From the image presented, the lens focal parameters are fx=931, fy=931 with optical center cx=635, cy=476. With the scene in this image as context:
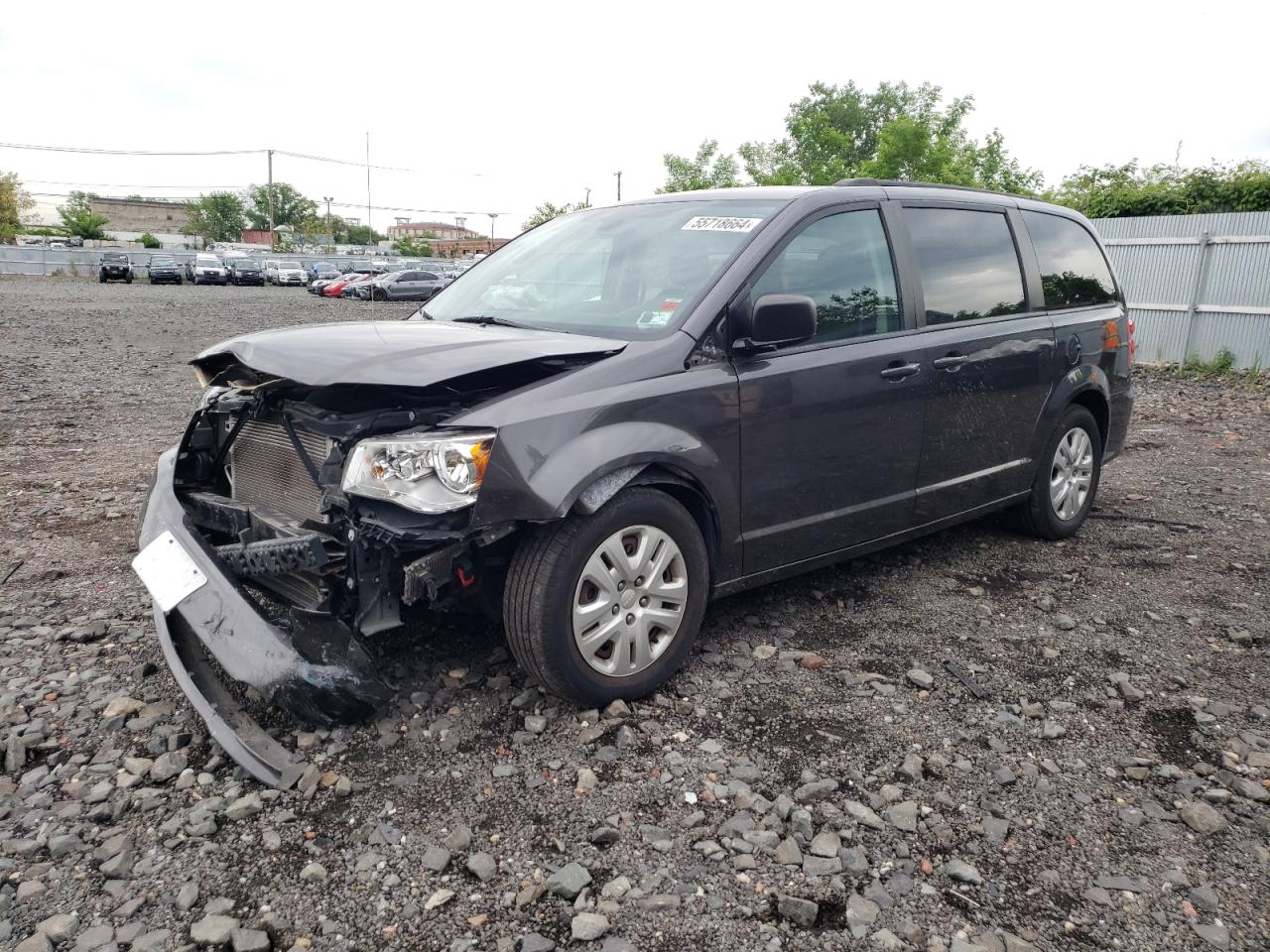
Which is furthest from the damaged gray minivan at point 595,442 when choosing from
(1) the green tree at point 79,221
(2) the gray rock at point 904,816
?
(1) the green tree at point 79,221

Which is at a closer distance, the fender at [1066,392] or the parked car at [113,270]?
the fender at [1066,392]

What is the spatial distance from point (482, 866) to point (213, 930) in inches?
25.6

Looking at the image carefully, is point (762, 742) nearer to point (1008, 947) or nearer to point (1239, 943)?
point (1008, 947)

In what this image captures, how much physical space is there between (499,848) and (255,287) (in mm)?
47590

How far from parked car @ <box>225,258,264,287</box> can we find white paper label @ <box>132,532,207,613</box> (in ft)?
153

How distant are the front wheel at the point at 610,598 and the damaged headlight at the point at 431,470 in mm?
336

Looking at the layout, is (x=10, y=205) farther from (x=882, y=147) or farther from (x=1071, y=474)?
(x=1071, y=474)

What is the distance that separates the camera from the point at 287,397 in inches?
Result: 129

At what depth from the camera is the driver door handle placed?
3.94 meters

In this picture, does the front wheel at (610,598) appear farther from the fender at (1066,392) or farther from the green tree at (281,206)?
the green tree at (281,206)

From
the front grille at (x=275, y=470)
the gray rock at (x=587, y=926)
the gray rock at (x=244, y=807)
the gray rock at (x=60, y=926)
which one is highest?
the front grille at (x=275, y=470)

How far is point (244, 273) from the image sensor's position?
46.2 m

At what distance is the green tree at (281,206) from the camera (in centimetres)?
10800

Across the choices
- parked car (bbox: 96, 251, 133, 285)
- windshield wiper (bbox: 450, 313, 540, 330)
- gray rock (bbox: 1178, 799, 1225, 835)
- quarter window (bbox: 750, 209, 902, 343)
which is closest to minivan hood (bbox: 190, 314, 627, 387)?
windshield wiper (bbox: 450, 313, 540, 330)
